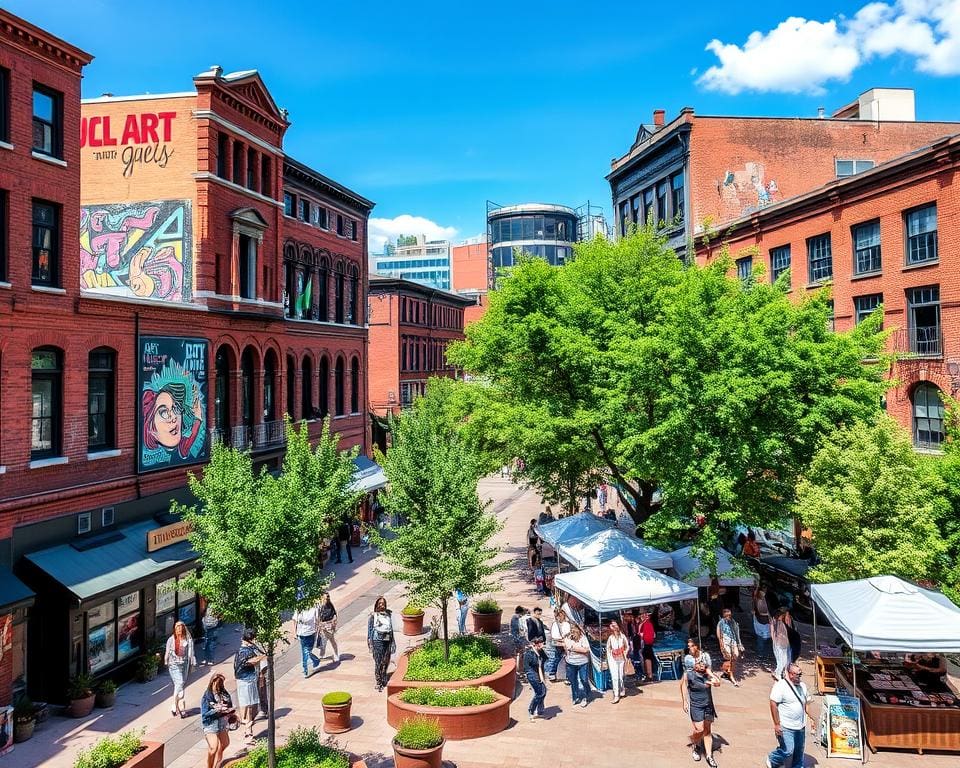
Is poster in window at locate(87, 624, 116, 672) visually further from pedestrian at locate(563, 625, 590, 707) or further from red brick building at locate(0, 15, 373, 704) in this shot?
pedestrian at locate(563, 625, 590, 707)

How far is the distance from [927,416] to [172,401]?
2345 cm

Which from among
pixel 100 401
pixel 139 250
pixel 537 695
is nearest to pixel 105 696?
pixel 100 401

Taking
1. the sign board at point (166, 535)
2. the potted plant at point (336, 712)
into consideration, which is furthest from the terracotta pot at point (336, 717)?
the sign board at point (166, 535)

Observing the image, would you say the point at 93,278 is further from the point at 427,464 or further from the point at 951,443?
the point at 951,443

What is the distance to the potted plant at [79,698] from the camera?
14430 mm

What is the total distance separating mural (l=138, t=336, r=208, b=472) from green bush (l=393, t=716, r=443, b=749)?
11.2 metres

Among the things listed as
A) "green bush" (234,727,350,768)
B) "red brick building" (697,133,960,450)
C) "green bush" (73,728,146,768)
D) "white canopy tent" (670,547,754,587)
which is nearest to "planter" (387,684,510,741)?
"green bush" (234,727,350,768)

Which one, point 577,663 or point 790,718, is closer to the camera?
point 790,718

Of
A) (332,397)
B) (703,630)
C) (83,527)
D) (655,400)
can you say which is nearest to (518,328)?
(655,400)

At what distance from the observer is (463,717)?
12.8m

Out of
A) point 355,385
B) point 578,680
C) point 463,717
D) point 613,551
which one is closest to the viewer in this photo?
point 463,717

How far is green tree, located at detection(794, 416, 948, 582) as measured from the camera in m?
13.5

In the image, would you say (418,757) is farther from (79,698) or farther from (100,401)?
(100,401)

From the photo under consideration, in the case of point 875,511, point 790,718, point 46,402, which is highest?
point 46,402
